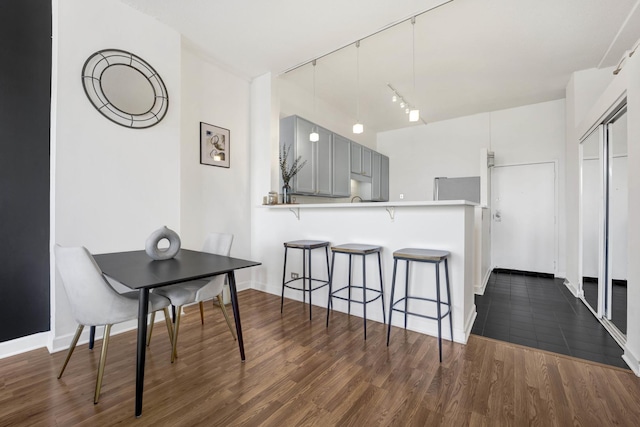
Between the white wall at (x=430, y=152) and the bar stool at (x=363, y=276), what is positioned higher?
the white wall at (x=430, y=152)

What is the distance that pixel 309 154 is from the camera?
4.10 meters

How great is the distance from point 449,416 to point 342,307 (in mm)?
1558

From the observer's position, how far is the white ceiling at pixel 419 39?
257 centimetres

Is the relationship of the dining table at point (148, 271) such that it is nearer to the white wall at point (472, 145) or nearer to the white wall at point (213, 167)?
the white wall at point (213, 167)

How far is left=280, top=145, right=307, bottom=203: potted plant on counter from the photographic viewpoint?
373 cm

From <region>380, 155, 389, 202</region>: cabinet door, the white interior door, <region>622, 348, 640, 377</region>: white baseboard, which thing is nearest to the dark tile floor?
<region>622, 348, 640, 377</region>: white baseboard

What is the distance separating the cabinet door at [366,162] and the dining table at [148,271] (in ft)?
12.7

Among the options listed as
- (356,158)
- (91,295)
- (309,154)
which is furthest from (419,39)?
(91,295)

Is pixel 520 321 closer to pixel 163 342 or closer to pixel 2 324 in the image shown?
pixel 163 342

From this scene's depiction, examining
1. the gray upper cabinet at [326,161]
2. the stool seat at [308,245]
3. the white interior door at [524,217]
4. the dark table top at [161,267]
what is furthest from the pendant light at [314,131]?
the white interior door at [524,217]

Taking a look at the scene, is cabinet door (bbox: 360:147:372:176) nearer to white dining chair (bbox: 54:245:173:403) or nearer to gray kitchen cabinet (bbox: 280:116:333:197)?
gray kitchen cabinet (bbox: 280:116:333:197)

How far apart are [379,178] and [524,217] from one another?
8.84 ft

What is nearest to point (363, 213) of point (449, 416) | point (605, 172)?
point (449, 416)

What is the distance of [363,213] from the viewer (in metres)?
2.88
